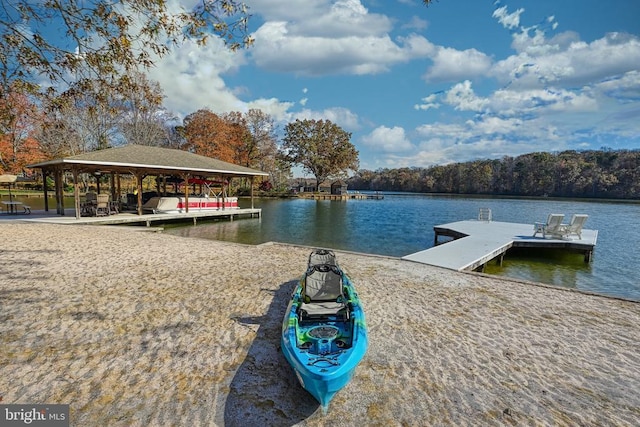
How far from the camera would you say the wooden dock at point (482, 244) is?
365 inches

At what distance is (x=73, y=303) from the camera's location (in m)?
5.37

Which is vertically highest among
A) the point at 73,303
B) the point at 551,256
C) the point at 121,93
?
the point at 121,93

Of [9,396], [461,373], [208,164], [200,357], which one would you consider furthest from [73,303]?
[208,164]

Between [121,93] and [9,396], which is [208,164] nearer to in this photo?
[121,93]

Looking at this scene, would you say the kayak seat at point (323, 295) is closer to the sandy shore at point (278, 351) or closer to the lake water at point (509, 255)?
the sandy shore at point (278, 351)

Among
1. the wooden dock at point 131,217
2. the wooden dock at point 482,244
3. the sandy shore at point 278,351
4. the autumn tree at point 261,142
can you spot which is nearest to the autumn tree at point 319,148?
the autumn tree at point 261,142

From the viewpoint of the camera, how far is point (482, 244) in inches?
461

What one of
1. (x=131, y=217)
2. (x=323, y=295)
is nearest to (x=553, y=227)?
(x=323, y=295)

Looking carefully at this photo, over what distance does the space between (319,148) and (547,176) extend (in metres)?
56.5

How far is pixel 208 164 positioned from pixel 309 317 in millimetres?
19701

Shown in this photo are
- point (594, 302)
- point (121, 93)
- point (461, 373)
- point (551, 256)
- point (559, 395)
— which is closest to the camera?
point (559, 395)

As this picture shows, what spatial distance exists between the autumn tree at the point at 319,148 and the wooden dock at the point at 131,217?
31.0 meters

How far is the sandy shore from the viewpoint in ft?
10.3

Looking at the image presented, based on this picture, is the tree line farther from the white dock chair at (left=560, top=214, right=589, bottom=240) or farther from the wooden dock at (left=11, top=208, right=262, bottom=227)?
the white dock chair at (left=560, top=214, right=589, bottom=240)
